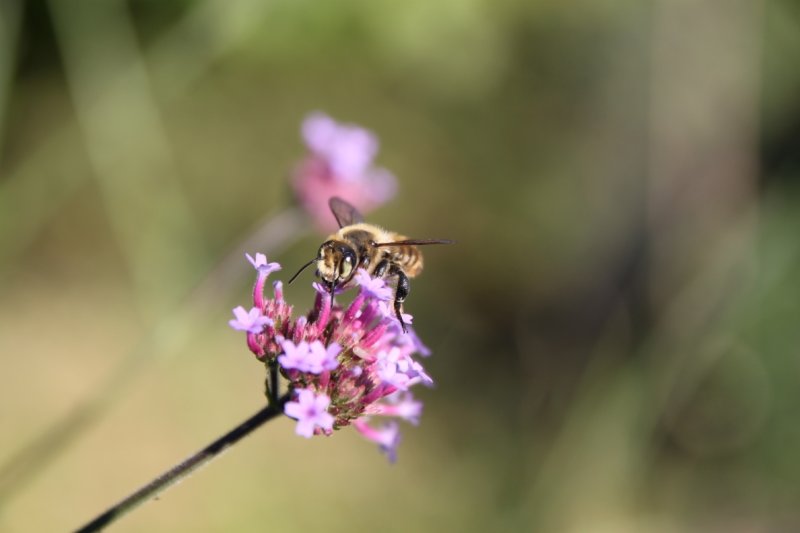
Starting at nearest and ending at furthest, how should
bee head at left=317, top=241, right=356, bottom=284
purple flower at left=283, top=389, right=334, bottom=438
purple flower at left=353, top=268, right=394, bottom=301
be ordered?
purple flower at left=283, top=389, right=334, bottom=438, purple flower at left=353, top=268, right=394, bottom=301, bee head at left=317, top=241, right=356, bottom=284

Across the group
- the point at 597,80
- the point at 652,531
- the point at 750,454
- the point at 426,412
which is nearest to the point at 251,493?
the point at 426,412

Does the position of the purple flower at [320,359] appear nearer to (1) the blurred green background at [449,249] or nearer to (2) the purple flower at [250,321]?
(2) the purple flower at [250,321]

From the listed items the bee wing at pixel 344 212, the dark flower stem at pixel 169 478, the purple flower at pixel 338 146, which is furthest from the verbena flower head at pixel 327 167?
the dark flower stem at pixel 169 478

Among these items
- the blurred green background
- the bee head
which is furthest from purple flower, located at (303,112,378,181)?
the bee head

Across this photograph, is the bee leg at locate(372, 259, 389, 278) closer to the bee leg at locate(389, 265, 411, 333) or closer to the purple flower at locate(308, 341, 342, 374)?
the bee leg at locate(389, 265, 411, 333)

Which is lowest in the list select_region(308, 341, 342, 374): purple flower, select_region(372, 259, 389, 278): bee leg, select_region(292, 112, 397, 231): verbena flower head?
select_region(308, 341, 342, 374): purple flower

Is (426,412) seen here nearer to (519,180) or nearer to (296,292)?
(296,292)

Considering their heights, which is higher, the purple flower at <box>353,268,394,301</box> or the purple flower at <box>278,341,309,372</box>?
the purple flower at <box>353,268,394,301</box>

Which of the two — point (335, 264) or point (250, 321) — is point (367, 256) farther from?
point (250, 321)
